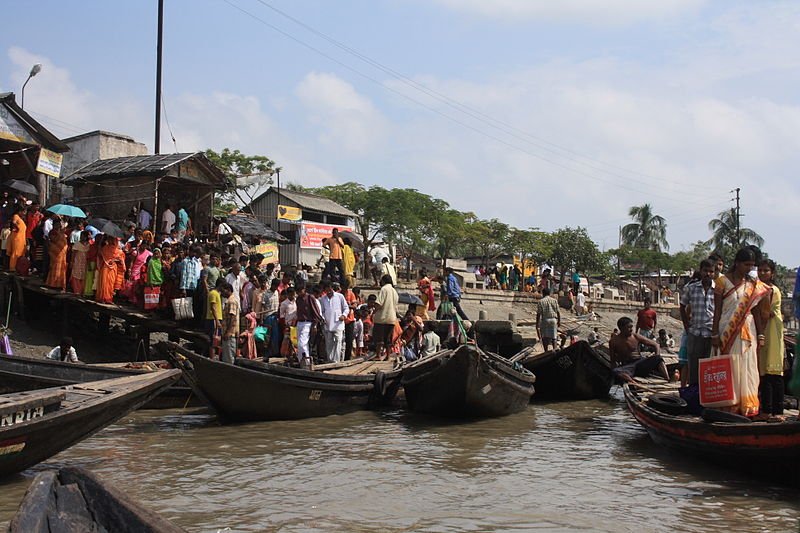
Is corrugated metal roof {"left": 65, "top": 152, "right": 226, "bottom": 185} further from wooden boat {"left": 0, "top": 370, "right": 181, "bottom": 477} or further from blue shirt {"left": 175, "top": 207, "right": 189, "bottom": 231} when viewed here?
wooden boat {"left": 0, "top": 370, "right": 181, "bottom": 477}

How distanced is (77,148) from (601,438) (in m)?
17.7

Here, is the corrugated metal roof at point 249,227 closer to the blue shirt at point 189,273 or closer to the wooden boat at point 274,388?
the blue shirt at point 189,273

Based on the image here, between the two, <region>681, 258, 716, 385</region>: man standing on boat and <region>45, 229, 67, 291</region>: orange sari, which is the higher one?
<region>45, 229, 67, 291</region>: orange sari

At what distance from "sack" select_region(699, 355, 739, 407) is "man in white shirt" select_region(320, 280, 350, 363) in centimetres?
694

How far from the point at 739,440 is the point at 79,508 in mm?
5889

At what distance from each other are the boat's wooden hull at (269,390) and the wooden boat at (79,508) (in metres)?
5.85

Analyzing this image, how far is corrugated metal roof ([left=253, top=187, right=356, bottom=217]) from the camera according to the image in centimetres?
3372

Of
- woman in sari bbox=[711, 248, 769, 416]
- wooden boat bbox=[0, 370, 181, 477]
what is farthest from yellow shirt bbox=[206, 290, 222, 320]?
woman in sari bbox=[711, 248, 769, 416]

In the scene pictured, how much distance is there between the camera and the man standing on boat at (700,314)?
9594mm

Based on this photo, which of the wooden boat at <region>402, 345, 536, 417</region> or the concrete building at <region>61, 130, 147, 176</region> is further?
the concrete building at <region>61, 130, 147, 176</region>

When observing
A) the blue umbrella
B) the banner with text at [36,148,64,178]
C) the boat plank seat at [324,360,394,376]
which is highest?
the banner with text at [36,148,64,178]

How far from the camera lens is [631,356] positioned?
12.9 m

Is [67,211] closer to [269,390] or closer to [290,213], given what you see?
[269,390]

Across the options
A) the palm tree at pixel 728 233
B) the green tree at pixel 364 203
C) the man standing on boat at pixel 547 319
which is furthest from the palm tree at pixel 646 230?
the man standing on boat at pixel 547 319
